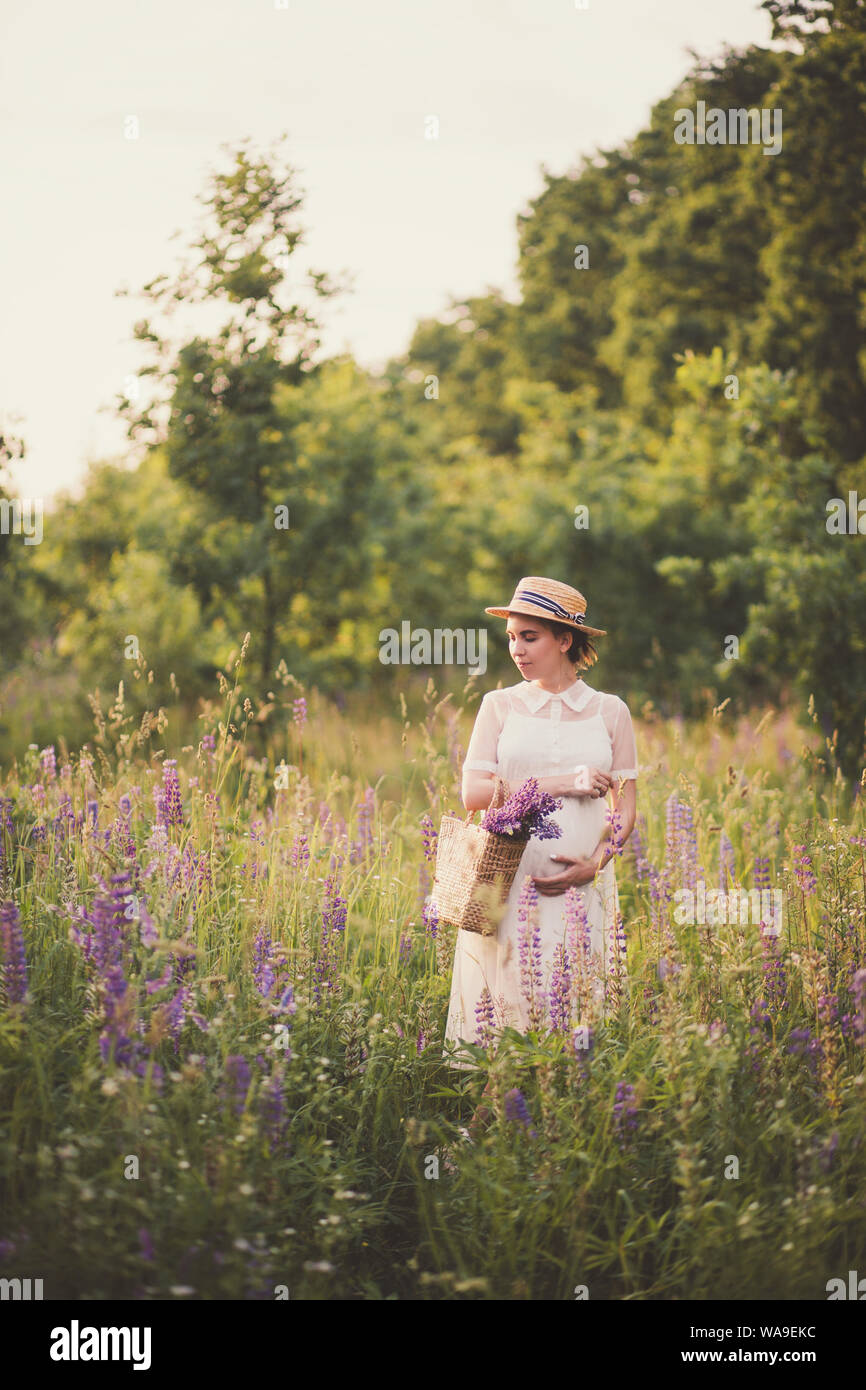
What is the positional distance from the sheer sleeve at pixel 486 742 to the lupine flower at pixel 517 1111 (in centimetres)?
117

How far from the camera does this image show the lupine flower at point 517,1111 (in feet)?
8.96

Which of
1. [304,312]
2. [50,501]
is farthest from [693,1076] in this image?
[50,501]

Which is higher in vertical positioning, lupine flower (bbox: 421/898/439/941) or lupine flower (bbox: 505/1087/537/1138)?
lupine flower (bbox: 421/898/439/941)

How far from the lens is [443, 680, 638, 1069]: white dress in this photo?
11.4 ft

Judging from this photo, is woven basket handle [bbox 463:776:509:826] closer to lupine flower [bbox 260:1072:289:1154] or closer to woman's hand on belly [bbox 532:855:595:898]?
woman's hand on belly [bbox 532:855:595:898]

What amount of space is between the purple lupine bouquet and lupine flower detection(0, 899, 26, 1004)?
146 centimetres

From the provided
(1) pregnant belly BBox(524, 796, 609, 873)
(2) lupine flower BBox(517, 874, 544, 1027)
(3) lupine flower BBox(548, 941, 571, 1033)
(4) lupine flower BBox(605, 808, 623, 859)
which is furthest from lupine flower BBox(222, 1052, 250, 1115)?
(4) lupine flower BBox(605, 808, 623, 859)

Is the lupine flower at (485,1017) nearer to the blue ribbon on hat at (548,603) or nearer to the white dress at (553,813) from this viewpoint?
the white dress at (553,813)

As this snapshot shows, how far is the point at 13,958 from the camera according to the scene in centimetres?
283

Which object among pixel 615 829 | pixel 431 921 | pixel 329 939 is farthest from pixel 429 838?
pixel 615 829

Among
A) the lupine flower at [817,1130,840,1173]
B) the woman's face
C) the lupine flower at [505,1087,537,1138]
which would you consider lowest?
the lupine flower at [817,1130,840,1173]

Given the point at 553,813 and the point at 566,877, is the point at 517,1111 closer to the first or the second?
the point at 566,877

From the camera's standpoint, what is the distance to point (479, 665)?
12.4 metres

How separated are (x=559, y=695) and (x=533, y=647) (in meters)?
0.20
